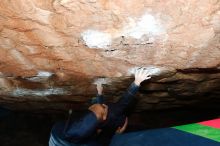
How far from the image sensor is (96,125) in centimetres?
210

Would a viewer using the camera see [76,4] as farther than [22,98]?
No

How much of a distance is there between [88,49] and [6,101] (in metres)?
1.85

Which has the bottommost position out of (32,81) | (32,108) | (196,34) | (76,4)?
(32,108)

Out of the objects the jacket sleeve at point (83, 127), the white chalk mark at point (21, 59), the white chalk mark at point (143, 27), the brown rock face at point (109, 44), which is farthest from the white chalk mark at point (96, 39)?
the white chalk mark at point (21, 59)

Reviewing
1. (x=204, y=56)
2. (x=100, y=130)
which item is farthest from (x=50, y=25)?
(x=204, y=56)

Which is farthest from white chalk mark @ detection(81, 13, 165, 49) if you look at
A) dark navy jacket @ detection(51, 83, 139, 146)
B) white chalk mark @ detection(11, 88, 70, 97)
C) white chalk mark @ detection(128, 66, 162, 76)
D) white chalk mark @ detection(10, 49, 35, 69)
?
white chalk mark @ detection(11, 88, 70, 97)

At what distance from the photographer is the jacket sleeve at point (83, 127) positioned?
2064mm

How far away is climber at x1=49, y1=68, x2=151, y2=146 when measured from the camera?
2082 millimetres

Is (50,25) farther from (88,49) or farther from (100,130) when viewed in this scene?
(100,130)

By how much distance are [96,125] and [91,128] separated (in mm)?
45

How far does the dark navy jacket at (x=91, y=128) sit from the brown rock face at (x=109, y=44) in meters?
0.29

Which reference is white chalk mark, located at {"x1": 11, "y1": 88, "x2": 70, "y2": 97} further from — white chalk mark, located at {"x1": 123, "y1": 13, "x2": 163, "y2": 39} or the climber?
white chalk mark, located at {"x1": 123, "y1": 13, "x2": 163, "y2": 39}

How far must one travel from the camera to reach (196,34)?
6.48 ft

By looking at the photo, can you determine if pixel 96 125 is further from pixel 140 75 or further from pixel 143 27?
pixel 143 27
